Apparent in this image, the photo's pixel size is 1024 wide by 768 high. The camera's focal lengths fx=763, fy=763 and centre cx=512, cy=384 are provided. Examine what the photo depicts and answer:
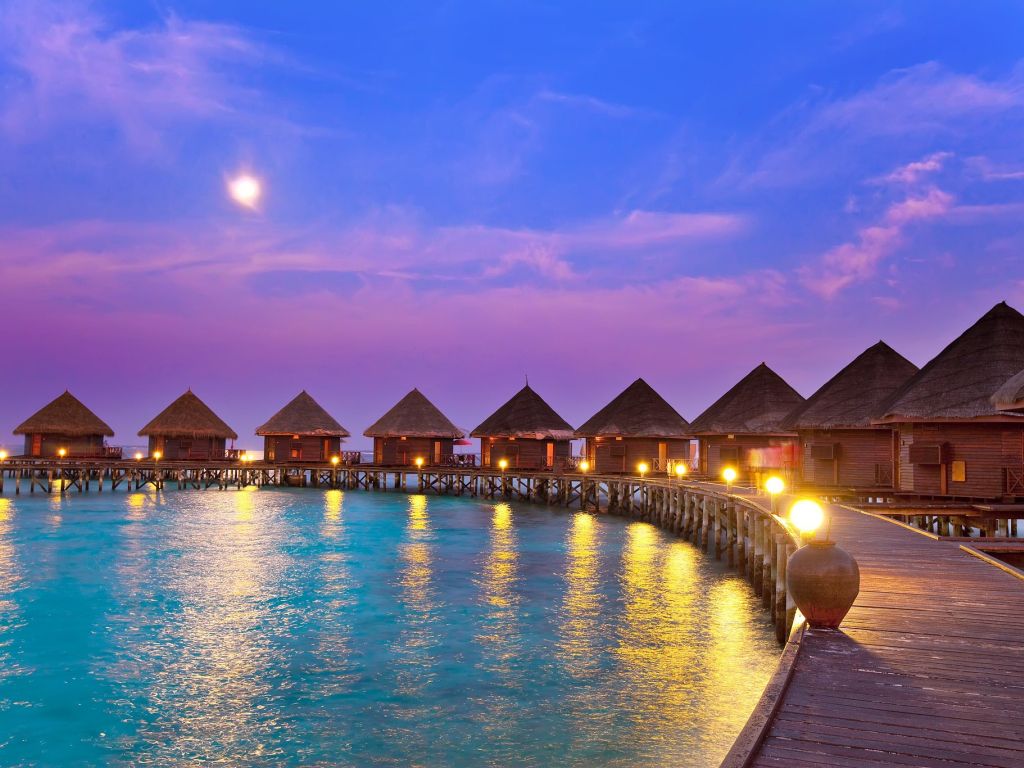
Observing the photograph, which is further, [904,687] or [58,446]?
[58,446]

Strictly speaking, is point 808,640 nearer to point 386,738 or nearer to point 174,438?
point 386,738

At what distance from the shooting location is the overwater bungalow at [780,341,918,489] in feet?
95.9

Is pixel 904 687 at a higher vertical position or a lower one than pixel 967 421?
lower

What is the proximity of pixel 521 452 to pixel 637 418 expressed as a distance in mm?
9115

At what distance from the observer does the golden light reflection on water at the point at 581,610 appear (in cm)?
1223

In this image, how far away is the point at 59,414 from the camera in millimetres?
55531

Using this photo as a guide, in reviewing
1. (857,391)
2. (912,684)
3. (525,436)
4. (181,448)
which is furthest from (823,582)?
(181,448)

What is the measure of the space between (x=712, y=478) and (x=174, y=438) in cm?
3947

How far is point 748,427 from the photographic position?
36719 mm

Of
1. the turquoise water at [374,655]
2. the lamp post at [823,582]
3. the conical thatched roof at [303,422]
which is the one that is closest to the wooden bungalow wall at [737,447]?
the turquoise water at [374,655]

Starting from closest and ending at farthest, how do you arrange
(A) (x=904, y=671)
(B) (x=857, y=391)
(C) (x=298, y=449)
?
1. (A) (x=904, y=671)
2. (B) (x=857, y=391)
3. (C) (x=298, y=449)

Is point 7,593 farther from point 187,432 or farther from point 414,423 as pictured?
point 187,432

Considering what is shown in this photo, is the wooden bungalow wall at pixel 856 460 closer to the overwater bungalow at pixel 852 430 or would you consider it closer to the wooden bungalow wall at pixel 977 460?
the overwater bungalow at pixel 852 430

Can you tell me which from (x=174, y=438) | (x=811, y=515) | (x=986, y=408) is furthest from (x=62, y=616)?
(x=174, y=438)
